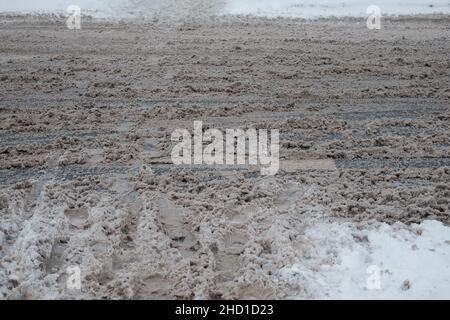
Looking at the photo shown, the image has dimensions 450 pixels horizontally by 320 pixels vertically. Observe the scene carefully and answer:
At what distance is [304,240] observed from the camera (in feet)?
13.0

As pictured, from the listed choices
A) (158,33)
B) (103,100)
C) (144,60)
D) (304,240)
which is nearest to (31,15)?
(158,33)

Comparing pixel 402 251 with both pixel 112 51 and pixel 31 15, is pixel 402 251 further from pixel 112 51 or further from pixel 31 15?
pixel 31 15

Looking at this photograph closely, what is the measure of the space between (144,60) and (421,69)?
4210 millimetres
